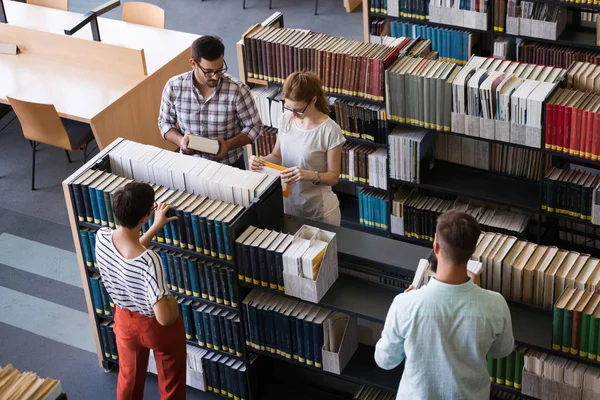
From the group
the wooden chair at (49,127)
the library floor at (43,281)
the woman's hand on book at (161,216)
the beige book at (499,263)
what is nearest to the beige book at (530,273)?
the beige book at (499,263)

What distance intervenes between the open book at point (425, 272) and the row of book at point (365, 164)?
232 centimetres

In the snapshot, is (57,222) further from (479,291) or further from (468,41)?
(479,291)

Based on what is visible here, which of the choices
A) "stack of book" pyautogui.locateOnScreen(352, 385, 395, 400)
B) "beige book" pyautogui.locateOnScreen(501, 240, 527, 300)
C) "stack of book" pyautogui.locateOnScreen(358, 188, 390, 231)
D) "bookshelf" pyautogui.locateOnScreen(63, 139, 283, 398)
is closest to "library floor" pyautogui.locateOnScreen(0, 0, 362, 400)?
"bookshelf" pyautogui.locateOnScreen(63, 139, 283, 398)

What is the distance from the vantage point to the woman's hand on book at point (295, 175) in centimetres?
482

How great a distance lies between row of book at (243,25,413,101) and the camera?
596cm

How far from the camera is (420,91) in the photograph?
5789 mm

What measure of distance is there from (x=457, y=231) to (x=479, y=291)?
0.31 m

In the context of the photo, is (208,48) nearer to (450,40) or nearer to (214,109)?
(214,109)

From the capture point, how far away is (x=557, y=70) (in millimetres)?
5684

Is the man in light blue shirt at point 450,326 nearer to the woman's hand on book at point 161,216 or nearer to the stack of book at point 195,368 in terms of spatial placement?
the woman's hand on book at point 161,216

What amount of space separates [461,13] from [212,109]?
2831 mm

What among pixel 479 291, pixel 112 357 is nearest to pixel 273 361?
Result: pixel 112 357

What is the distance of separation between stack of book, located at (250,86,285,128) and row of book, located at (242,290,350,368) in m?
2.07

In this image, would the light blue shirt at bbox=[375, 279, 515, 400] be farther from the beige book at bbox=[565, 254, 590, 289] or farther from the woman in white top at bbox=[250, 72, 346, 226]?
the woman in white top at bbox=[250, 72, 346, 226]
